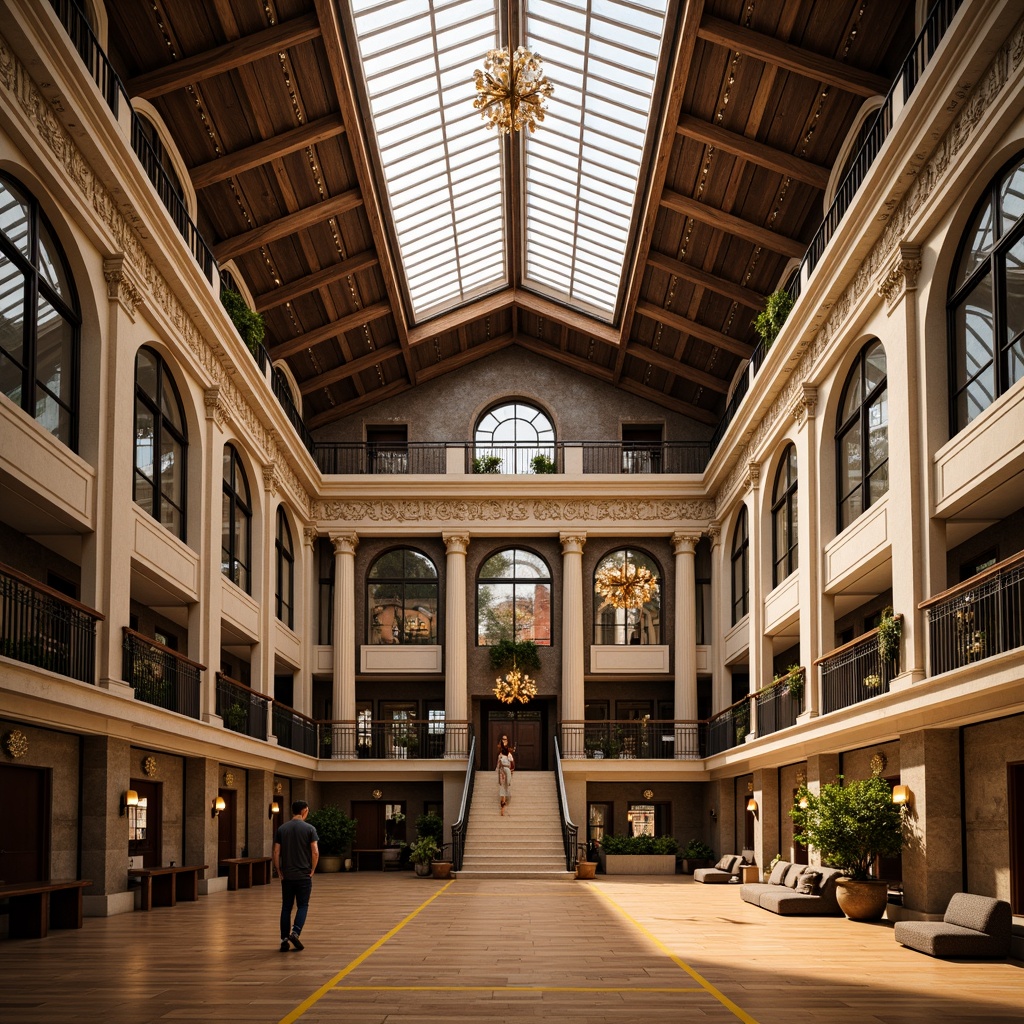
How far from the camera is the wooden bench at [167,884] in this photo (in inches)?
715

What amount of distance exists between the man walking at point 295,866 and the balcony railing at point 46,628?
12.1 ft

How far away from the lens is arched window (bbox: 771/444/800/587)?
81.5 ft

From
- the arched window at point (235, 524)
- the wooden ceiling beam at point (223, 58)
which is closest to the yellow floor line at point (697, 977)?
the arched window at point (235, 524)

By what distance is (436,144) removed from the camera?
26.2 metres

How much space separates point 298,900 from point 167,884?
7523 millimetres

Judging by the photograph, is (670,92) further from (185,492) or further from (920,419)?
(185,492)

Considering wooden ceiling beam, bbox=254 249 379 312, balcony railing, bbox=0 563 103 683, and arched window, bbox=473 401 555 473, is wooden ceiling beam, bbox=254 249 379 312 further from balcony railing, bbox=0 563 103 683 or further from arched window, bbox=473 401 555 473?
balcony railing, bbox=0 563 103 683

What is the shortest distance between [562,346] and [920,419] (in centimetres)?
2055

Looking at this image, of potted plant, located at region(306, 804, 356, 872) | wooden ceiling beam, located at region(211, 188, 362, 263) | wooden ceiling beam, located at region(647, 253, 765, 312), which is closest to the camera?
wooden ceiling beam, located at region(211, 188, 362, 263)

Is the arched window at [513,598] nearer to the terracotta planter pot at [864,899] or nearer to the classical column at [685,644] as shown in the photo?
the classical column at [685,644]

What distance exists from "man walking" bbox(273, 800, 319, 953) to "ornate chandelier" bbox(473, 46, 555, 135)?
485 inches

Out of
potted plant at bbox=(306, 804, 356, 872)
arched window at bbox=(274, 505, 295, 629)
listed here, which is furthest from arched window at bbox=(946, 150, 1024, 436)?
potted plant at bbox=(306, 804, 356, 872)

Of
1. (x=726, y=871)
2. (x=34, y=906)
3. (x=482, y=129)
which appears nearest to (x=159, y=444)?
(x=34, y=906)

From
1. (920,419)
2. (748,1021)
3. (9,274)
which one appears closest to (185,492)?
(9,274)
